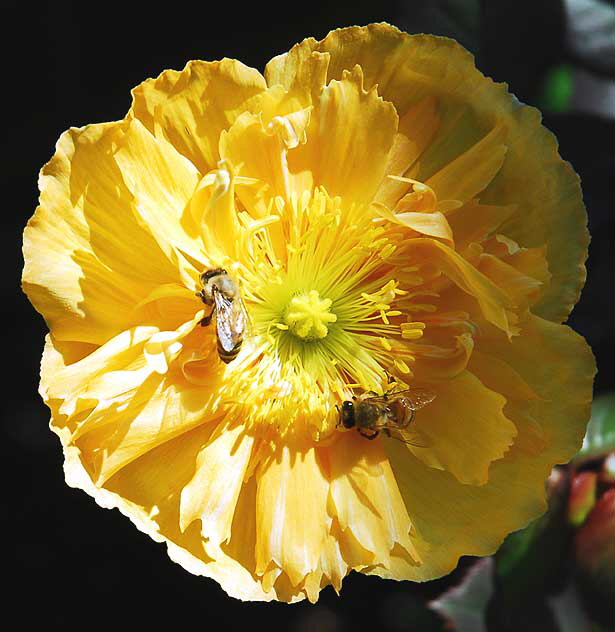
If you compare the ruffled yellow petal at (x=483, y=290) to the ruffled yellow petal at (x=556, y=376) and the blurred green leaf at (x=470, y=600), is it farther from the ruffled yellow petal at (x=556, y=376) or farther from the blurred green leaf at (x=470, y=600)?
the blurred green leaf at (x=470, y=600)

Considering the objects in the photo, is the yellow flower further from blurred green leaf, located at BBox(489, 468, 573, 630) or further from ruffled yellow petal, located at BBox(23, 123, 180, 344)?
blurred green leaf, located at BBox(489, 468, 573, 630)

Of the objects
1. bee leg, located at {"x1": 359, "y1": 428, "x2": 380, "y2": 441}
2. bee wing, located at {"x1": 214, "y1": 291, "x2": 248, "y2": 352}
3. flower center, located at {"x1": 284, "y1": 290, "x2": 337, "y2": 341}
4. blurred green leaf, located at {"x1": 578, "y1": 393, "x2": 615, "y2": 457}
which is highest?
bee wing, located at {"x1": 214, "y1": 291, "x2": 248, "y2": 352}

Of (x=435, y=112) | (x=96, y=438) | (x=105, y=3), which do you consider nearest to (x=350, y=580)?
(x=96, y=438)

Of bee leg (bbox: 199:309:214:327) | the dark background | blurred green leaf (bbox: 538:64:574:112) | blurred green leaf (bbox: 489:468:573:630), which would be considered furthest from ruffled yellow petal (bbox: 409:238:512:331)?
blurred green leaf (bbox: 538:64:574:112)

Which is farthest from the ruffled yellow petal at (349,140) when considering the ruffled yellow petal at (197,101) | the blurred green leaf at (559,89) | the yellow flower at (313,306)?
the blurred green leaf at (559,89)

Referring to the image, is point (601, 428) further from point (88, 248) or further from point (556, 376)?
point (88, 248)
